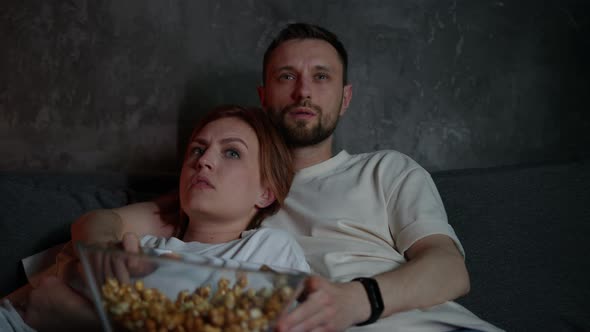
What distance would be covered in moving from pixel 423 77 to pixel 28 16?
1.50m

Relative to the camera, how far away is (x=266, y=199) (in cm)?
143

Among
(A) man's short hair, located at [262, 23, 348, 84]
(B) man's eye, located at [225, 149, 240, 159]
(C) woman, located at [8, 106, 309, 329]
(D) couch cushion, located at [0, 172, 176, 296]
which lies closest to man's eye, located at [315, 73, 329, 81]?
(A) man's short hair, located at [262, 23, 348, 84]

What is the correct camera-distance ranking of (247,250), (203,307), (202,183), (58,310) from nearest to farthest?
(203,307) → (58,310) → (247,250) → (202,183)

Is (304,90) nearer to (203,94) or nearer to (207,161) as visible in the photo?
(207,161)

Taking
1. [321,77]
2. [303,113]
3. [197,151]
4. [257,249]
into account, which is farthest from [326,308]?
[321,77]

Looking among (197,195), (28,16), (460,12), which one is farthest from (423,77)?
(28,16)

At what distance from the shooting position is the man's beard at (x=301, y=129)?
154 centimetres

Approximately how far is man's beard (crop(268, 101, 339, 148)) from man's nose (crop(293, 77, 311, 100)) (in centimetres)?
2

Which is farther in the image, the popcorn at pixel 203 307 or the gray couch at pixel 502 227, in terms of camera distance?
the gray couch at pixel 502 227

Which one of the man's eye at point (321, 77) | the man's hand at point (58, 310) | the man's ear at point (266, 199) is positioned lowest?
the man's hand at point (58, 310)

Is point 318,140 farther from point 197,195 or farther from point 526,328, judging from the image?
point 526,328

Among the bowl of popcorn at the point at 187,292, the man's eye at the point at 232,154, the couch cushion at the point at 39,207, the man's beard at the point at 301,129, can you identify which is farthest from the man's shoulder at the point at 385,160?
the bowl of popcorn at the point at 187,292

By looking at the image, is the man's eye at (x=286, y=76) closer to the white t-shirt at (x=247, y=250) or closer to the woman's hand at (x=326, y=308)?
the white t-shirt at (x=247, y=250)

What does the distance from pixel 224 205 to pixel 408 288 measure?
0.47m
